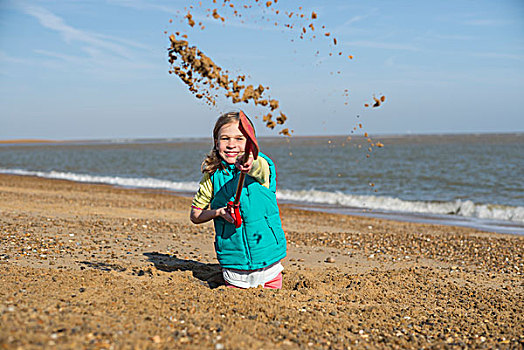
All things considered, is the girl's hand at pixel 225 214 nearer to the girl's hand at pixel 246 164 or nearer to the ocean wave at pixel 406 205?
→ the girl's hand at pixel 246 164

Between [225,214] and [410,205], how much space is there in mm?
15544

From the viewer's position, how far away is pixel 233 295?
4250mm

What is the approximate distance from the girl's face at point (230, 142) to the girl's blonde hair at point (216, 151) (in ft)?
0.13

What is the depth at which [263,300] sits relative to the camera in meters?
4.20

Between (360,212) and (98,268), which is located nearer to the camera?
(98,268)

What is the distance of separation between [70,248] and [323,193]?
15815 millimetres

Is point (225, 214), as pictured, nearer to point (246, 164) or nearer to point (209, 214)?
point (209, 214)

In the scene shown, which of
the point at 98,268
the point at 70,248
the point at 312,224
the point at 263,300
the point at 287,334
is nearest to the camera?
the point at 287,334

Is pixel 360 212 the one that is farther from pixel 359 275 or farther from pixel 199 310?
pixel 199 310

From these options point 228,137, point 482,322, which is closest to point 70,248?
point 228,137

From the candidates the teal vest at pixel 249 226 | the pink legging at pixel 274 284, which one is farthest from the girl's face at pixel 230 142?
the pink legging at pixel 274 284

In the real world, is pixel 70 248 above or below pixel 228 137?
below

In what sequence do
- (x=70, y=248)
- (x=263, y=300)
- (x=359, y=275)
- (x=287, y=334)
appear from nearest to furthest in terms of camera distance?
(x=287, y=334)
(x=263, y=300)
(x=359, y=275)
(x=70, y=248)

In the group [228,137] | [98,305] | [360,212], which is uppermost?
[228,137]
